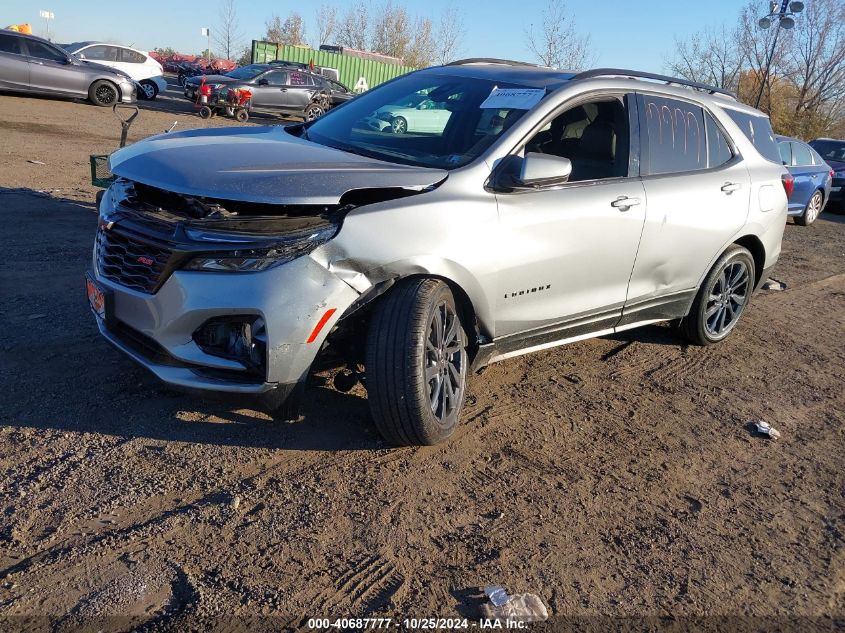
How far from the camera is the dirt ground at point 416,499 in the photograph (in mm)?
2795

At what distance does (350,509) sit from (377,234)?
1.23 m

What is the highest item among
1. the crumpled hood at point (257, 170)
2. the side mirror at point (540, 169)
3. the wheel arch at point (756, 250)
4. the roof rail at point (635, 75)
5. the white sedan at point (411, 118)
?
the roof rail at point (635, 75)

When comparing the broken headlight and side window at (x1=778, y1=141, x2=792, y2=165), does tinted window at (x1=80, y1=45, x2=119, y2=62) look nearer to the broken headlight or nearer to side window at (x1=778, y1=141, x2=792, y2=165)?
side window at (x1=778, y1=141, x2=792, y2=165)

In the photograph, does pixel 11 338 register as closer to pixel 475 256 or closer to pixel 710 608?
pixel 475 256

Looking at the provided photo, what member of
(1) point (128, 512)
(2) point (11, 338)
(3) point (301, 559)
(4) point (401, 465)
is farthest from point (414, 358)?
(2) point (11, 338)

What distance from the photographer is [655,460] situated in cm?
409

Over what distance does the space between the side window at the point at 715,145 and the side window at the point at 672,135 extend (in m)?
0.07

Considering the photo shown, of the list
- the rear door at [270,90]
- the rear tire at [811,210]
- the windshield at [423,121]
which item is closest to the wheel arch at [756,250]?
the windshield at [423,121]

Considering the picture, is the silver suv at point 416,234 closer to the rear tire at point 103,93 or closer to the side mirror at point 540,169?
the side mirror at point 540,169

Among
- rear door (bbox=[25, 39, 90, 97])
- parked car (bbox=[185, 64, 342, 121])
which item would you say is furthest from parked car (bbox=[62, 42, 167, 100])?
rear door (bbox=[25, 39, 90, 97])

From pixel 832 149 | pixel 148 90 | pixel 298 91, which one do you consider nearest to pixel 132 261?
pixel 832 149

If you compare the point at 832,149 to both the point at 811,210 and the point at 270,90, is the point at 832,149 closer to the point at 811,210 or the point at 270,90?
the point at 811,210

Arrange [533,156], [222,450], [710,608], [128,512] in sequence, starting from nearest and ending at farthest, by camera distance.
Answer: [710,608] → [128,512] → [222,450] → [533,156]

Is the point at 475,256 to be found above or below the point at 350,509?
above
